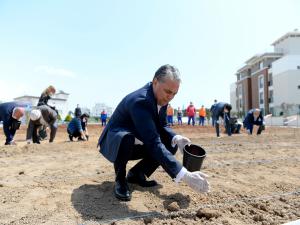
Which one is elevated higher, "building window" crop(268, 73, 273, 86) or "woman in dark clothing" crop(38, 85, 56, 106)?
"building window" crop(268, 73, 273, 86)

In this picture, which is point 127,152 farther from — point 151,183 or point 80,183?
point 80,183

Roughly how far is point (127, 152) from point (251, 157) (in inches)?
116

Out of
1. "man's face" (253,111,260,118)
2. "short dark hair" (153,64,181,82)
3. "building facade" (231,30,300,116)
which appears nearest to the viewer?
"short dark hair" (153,64,181,82)

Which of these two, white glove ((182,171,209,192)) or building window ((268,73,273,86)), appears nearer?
white glove ((182,171,209,192))

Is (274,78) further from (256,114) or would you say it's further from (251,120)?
(256,114)

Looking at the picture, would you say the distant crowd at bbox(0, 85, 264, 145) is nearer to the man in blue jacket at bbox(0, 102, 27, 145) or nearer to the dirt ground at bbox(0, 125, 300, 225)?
the man in blue jacket at bbox(0, 102, 27, 145)

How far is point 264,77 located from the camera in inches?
1954

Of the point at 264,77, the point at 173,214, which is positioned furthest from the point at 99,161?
the point at 264,77

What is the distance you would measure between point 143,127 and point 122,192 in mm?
632

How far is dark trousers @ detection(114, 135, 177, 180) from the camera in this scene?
2850mm

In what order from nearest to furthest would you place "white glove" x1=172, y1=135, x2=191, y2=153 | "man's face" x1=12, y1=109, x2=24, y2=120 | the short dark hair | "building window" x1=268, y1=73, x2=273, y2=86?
Answer: the short dark hair < "white glove" x1=172, y1=135, x2=191, y2=153 < "man's face" x1=12, y1=109, x2=24, y2=120 < "building window" x1=268, y1=73, x2=273, y2=86

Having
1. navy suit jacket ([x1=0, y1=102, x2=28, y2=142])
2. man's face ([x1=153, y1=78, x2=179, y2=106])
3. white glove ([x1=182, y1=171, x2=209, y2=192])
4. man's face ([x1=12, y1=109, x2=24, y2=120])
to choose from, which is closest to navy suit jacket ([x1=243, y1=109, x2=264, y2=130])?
man's face ([x1=12, y1=109, x2=24, y2=120])

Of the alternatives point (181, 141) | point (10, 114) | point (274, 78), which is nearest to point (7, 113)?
point (10, 114)

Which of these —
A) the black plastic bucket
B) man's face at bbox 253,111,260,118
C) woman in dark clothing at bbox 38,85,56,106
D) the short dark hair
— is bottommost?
the black plastic bucket
